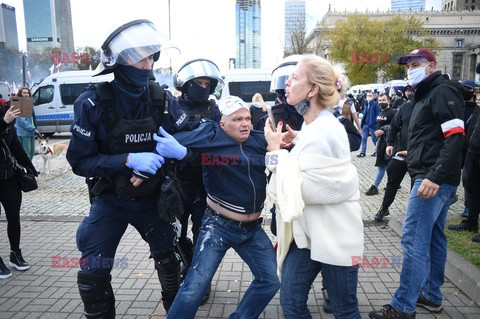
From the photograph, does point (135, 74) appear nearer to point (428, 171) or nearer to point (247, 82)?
point (428, 171)

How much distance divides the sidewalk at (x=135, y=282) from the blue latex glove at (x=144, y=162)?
156 centimetres

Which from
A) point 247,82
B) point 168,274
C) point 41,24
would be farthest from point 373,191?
point 41,24

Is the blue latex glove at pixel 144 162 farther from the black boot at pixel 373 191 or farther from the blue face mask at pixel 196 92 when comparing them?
the black boot at pixel 373 191

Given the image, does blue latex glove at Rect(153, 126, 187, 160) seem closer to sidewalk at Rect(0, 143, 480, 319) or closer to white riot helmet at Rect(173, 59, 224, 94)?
white riot helmet at Rect(173, 59, 224, 94)

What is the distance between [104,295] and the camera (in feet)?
8.70

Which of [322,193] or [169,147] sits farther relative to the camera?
[169,147]

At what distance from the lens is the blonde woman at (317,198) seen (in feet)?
6.79

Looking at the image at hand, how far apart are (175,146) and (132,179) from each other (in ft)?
1.18

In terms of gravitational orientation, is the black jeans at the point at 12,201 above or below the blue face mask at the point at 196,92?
below

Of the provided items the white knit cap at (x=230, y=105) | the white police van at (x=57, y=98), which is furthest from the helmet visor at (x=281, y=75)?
the white police van at (x=57, y=98)

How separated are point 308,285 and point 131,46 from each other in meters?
1.88

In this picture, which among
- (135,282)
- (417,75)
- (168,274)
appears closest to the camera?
(168,274)

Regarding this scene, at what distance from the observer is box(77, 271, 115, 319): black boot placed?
8.41ft

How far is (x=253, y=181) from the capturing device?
2.68 metres
